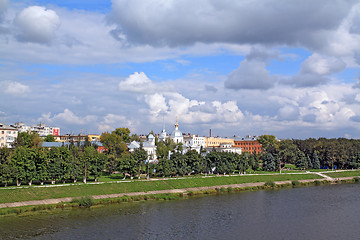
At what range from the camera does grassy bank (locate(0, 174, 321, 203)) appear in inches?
2026

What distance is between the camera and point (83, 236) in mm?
37406

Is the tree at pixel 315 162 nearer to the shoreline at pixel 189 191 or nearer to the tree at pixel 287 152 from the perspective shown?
the tree at pixel 287 152

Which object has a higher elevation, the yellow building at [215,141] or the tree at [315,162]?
the yellow building at [215,141]

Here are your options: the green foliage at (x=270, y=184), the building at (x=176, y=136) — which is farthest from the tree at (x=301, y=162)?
the building at (x=176, y=136)

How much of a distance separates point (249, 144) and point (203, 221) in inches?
4440

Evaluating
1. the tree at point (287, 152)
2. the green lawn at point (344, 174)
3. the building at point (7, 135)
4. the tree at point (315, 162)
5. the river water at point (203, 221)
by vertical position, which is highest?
the building at point (7, 135)

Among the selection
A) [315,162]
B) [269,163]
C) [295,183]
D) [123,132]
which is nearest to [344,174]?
[315,162]

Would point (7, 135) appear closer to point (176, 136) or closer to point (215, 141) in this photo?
point (176, 136)

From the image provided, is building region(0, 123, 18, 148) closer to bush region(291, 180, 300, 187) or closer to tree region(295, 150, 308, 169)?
bush region(291, 180, 300, 187)

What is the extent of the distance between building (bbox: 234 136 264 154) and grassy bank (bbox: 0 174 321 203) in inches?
2605

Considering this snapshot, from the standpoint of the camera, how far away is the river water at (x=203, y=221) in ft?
126

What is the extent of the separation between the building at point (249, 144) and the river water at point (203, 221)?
89469 mm

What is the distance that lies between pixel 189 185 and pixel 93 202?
2103cm

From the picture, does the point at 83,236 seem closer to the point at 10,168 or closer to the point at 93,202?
the point at 93,202
